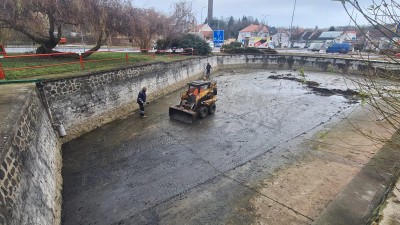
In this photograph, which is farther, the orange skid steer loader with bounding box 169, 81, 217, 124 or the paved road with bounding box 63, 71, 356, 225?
the orange skid steer loader with bounding box 169, 81, 217, 124

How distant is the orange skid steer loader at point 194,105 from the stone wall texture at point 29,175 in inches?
217

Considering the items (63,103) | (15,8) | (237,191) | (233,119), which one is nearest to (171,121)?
(233,119)

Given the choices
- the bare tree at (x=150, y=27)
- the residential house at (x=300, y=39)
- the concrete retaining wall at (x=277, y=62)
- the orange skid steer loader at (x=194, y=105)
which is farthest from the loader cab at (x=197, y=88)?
the residential house at (x=300, y=39)

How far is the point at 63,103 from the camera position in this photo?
356 inches

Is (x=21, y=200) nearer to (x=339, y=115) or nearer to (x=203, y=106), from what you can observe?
(x=203, y=106)

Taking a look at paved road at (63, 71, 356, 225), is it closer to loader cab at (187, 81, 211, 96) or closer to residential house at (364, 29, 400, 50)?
loader cab at (187, 81, 211, 96)

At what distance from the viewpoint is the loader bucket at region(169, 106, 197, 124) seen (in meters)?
10.8

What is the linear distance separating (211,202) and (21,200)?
155 inches

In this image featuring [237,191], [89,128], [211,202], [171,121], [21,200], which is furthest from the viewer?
[171,121]

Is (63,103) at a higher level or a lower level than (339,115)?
higher

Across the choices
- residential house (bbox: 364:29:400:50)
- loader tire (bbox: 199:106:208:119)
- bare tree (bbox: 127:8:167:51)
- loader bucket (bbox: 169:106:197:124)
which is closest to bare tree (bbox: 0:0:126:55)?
bare tree (bbox: 127:8:167:51)

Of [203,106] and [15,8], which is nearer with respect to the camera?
[15,8]

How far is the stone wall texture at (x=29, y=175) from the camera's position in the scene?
11.4ft

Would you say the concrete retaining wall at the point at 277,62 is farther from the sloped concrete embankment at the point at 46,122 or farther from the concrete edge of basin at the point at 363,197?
the concrete edge of basin at the point at 363,197
